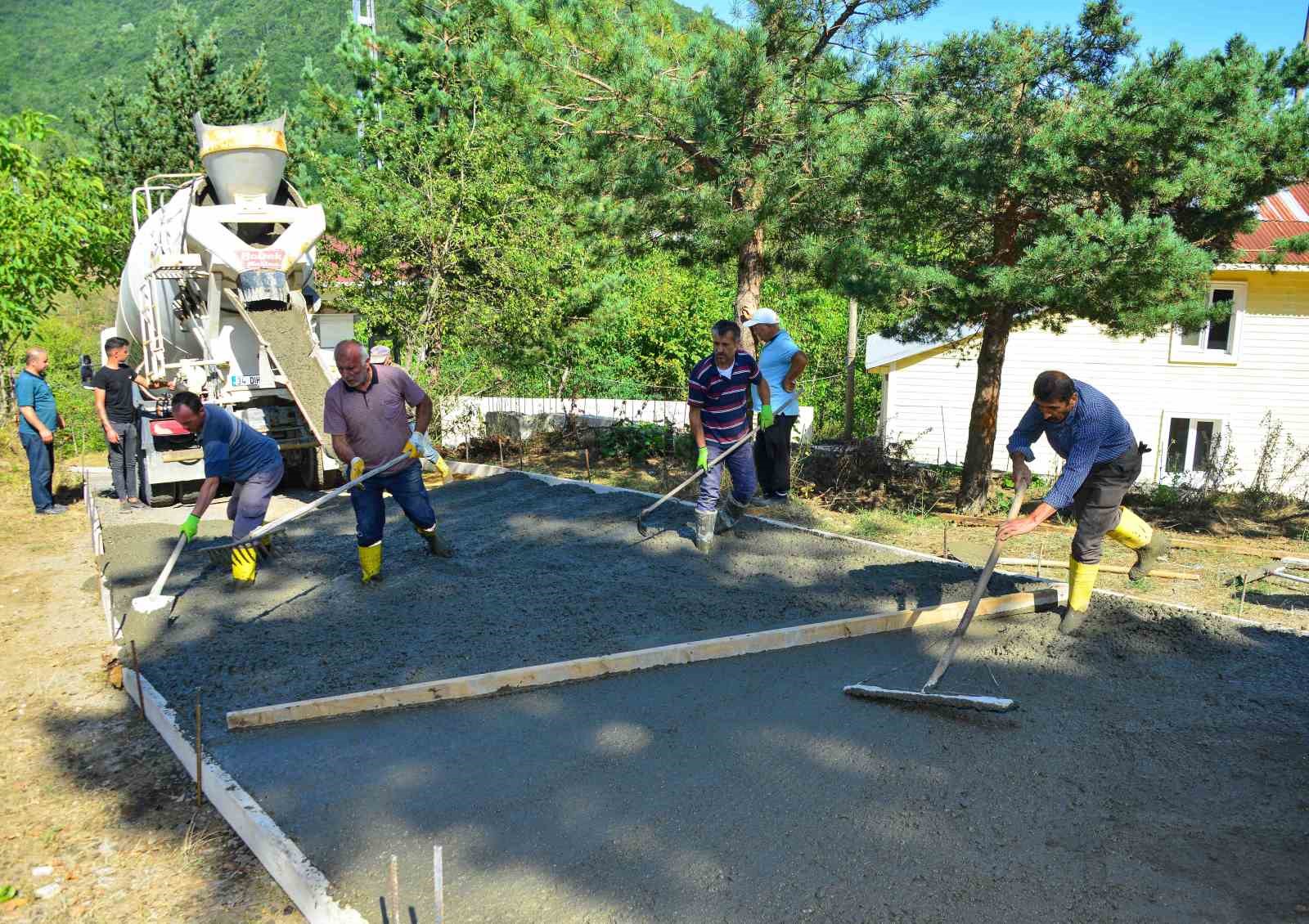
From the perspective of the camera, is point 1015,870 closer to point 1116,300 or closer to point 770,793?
point 770,793

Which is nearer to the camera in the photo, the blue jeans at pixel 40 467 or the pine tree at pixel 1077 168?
the pine tree at pixel 1077 168

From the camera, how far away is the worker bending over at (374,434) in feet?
18.2

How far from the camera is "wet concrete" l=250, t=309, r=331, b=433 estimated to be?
8461mm

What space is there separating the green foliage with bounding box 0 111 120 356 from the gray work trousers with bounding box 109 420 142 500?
84.4 inches

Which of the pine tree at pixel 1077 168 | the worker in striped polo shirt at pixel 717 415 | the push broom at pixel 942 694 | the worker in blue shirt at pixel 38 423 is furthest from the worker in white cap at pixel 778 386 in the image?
the worker in blue shirt at pixel 38 423

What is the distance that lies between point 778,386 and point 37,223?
8.23 meters

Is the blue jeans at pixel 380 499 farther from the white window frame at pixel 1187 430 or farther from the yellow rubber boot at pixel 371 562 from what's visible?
the white window frame at pixel 1187 430

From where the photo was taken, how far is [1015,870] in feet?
9.14

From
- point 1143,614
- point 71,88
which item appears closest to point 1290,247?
point 1143,614

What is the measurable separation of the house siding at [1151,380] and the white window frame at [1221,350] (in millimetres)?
58

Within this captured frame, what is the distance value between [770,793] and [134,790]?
8.24ft

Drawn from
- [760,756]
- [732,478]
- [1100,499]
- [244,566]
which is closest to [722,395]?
[732,478]

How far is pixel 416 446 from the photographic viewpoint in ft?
18.6

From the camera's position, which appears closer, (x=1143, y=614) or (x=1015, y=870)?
(x=1015, y=870)
